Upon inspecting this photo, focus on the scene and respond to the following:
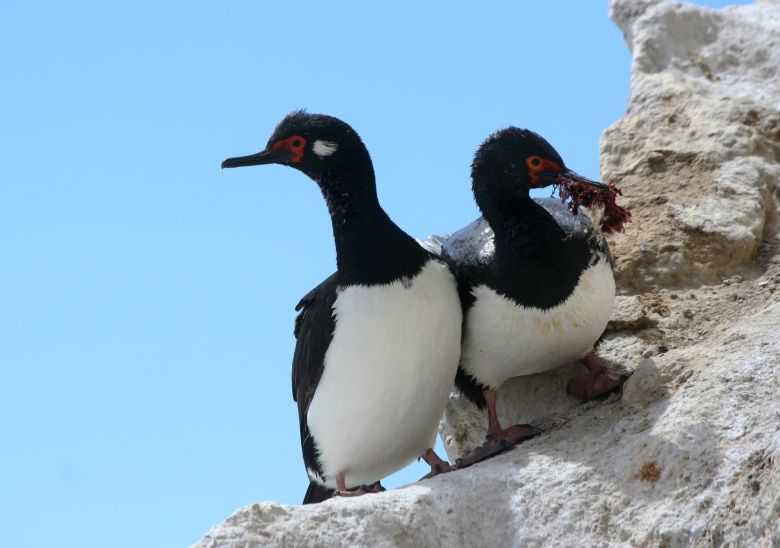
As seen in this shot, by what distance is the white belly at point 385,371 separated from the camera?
5.83 m

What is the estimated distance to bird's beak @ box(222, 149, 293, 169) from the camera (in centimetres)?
633

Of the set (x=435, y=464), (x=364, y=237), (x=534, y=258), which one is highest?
(x=364, y=237)

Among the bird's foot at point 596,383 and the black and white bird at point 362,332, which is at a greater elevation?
the black and white bird at point 362,332

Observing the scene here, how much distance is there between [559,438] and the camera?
569 centimetres

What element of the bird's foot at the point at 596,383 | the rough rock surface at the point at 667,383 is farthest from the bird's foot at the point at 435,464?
the bird's foot at the point at 596,383

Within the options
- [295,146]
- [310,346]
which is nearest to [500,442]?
[310,346]

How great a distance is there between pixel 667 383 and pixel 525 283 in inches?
34.5

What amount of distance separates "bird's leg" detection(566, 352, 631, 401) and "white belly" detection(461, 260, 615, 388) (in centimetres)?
10

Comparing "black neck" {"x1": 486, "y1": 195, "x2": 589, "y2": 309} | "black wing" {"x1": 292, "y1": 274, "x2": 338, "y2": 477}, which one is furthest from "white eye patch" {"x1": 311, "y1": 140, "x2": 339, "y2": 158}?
"black neck" {"x1": 486, "y1": 195, "x2": 589, "y2": 309}

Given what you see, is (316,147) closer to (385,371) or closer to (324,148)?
(324,148)

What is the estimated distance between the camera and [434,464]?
6074 mm

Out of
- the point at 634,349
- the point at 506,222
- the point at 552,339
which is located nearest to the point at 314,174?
the point at 506,222

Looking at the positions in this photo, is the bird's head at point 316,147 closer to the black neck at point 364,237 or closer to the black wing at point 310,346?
the black neck at point 364,237

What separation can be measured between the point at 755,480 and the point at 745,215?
3088mm
